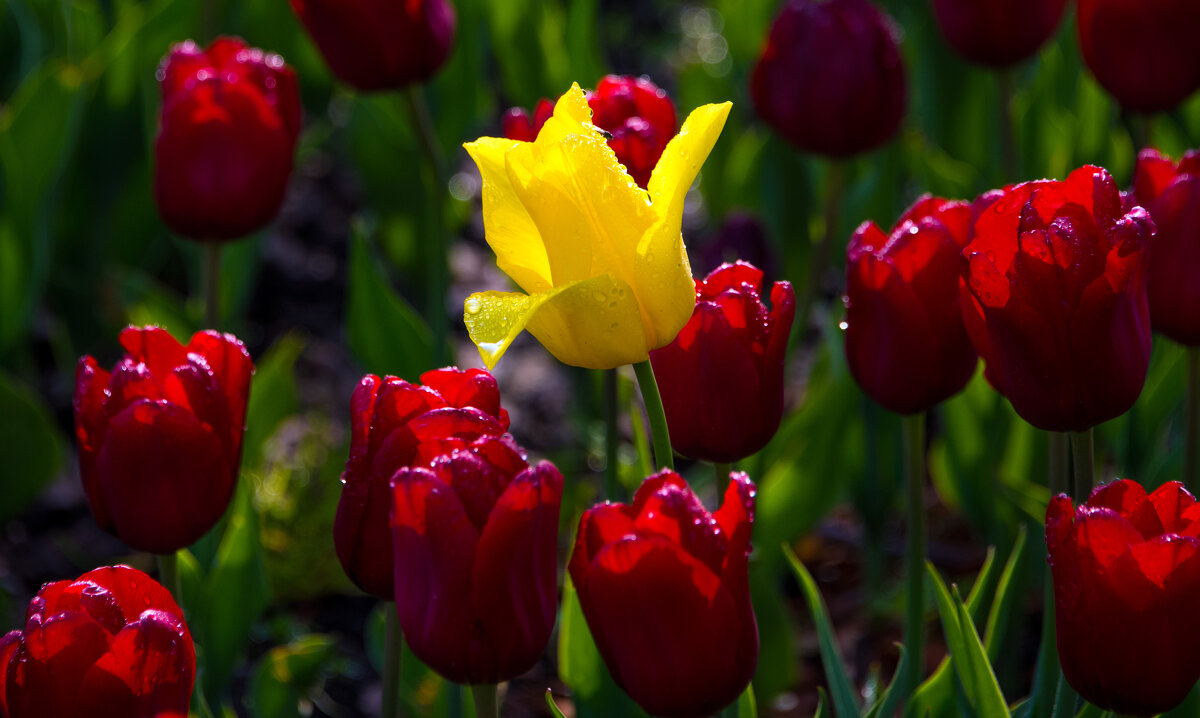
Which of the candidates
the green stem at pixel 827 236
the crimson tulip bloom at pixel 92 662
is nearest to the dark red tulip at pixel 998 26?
the green stem at pixel 827 236

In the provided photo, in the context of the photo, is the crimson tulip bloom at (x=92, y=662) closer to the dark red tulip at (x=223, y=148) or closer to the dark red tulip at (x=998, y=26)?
the dark red tulip at (x=223, y=148)

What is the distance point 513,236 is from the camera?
82 cm

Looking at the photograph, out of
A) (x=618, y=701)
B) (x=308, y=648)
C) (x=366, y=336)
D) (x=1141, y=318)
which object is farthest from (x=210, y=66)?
(x=1141, y=318)

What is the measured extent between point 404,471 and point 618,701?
1.78ft

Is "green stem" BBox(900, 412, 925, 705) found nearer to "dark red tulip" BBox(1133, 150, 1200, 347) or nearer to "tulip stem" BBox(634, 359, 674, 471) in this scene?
"dark red tulip" BBox(1133, 150, 1200, 347)

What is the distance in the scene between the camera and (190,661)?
29.6 inches

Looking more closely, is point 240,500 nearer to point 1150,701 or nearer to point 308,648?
point 308,648

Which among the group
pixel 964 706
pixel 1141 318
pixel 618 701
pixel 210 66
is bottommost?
pixel 618 701

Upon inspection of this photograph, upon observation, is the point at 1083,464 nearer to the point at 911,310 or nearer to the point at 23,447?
the point at 911,310

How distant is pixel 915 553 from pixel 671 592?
0.51m

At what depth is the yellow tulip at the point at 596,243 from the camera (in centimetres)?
75

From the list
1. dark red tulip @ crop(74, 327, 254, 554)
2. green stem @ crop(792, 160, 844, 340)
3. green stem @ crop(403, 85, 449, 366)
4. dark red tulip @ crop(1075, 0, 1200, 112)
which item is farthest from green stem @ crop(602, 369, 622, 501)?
dark red tulip @ crop(1075, 0, 1200, 112)

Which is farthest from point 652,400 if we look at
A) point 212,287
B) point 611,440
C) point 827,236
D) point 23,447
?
point 23,447

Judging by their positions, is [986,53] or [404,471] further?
[986,53]
